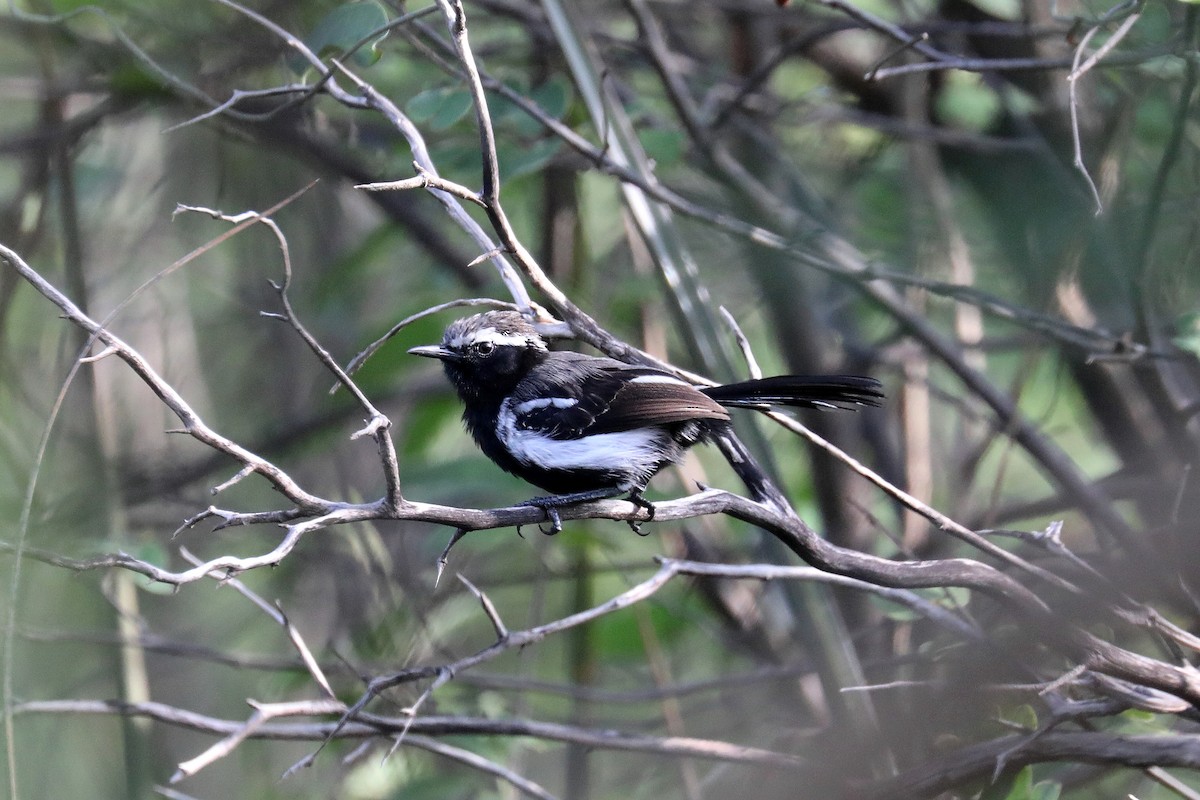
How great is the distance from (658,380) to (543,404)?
1.32 ft

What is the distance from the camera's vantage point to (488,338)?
3.75 m

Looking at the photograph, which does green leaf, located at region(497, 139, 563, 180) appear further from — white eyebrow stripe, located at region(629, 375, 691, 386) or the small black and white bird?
white eyebrow stripe, located at region(629, 375, 691, 386)

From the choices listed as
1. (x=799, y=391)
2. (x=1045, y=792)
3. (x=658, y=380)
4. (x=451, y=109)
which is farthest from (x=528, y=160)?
(x=1045, y=792)

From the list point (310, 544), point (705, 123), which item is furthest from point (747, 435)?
point (310, 544)

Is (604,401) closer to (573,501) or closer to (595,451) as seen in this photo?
(595,451)

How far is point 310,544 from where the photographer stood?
235 inches

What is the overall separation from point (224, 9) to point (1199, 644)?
4777mm

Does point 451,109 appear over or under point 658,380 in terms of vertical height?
over

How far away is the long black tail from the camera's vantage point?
3.23 metres

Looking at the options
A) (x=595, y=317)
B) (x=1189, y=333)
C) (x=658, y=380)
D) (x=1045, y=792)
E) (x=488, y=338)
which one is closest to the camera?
(x=1045, y=792)

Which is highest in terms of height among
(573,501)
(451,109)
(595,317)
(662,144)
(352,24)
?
(352,24)

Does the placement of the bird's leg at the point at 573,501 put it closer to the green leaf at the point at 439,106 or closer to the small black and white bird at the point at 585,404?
the small black and white bird at the point at 585,404

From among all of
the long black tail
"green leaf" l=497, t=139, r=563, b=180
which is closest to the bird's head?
"green leaf" l=497, t=139, r=563, b=180

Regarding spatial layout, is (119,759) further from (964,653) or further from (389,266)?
(964,653)
